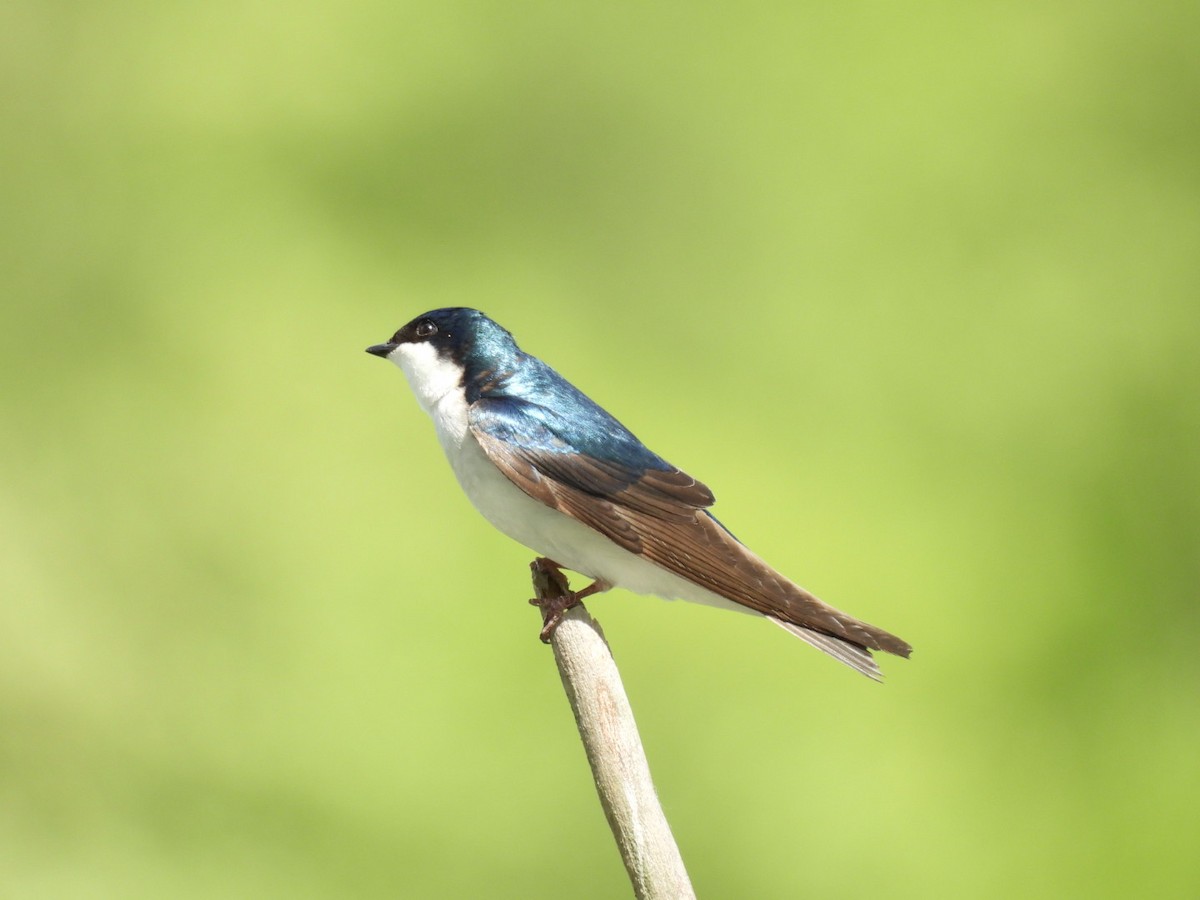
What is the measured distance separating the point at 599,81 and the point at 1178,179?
1.01 metres

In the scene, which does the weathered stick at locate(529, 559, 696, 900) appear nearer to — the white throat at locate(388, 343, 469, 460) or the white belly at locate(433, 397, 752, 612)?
the white belly at locate(433, 397, 752, 612)

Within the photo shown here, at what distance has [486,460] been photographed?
40.7 inches

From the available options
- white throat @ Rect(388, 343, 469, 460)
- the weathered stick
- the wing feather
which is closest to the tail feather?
the wing feather

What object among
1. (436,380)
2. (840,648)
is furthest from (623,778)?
(436,380)

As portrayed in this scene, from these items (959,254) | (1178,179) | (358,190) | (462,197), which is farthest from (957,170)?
(358,190)

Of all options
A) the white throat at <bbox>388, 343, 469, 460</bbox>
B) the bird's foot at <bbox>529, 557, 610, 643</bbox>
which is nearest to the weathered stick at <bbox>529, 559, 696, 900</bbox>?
the bird's foot at <bbox>529, 557, 610, 643</bbox>

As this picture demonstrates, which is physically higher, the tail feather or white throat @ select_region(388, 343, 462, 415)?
white throat @ select_region(388, 343, 462, 415)

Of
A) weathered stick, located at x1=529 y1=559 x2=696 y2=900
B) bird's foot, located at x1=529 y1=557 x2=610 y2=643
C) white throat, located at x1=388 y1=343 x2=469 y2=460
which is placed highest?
white throat, located at x1=388 y1=343 x2=469 y2=460

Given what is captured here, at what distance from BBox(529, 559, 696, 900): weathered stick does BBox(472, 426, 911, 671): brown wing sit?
0.10 meters

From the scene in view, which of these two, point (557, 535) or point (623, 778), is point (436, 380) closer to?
point (557, 535)

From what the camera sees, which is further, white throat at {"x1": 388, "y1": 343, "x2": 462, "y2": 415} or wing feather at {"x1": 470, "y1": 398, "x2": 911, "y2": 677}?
white throat at {"x1": 388, "y1": 343, "x2": 462, "y2": 415}

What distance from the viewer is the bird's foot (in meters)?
1.03

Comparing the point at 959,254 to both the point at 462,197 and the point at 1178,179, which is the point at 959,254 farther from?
the point at 462,197

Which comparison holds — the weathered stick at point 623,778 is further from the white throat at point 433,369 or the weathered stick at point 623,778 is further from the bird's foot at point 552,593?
the white throat at point 433,369
